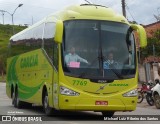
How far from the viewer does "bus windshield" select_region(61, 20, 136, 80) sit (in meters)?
14.3

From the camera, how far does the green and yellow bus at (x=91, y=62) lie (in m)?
14.1

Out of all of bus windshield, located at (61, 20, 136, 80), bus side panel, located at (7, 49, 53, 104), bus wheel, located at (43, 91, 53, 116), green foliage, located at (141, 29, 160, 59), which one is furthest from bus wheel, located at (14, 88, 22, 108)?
green foliage, located at (141, 29, 160, 59)

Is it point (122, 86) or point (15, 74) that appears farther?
point (15, 74)

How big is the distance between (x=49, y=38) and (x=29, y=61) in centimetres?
359

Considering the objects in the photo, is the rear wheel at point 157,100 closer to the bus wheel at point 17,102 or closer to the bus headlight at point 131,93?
the bus wheel at point 17,102

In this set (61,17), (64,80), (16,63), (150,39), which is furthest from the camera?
(150,39)

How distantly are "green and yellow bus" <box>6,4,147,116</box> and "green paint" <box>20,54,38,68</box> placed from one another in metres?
2.19

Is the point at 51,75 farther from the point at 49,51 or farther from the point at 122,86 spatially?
the point at 122,86

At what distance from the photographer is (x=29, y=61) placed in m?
19.3

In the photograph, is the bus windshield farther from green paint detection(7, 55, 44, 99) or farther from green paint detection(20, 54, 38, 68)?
green paint detection(20, 54, 38, 68)

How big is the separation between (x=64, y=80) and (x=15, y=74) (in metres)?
8.97

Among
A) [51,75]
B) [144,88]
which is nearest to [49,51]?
[51,75]

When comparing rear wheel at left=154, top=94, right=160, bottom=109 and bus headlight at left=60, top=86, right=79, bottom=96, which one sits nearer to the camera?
bus headlight at left=60, top=86, right=79, bottom=96

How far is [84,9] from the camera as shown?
15164mm
